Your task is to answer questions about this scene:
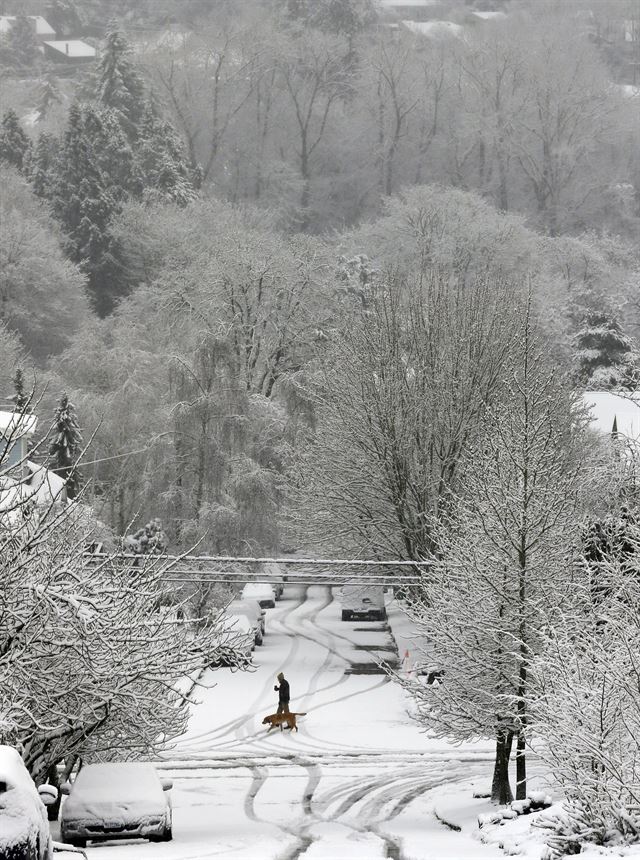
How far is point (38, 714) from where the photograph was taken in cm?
1428

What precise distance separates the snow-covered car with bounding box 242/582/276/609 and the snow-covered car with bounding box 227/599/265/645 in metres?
1.11

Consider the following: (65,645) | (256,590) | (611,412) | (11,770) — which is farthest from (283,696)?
(611,412)

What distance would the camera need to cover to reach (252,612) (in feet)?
133

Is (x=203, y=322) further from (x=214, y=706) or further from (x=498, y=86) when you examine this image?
(x=498, y=86)

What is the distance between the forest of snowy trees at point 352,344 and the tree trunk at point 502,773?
0.06 meters

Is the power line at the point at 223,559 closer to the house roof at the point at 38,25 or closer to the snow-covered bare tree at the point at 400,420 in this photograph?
the snow-covered bare tree at the point at 400,420

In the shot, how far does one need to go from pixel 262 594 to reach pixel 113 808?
2827 cm

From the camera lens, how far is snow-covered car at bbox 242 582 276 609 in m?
43.7

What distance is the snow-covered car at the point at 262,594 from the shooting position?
143 feet

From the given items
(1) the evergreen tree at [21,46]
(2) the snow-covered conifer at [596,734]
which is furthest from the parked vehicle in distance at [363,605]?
(1) the evergreen tree at [21,46]

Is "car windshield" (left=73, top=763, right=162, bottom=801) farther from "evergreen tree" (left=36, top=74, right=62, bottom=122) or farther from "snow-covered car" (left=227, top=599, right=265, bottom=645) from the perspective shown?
"evergreen tree" (left=36, top=74, right=62, bottom=122)

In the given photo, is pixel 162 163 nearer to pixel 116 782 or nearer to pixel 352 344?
pixel 352 344

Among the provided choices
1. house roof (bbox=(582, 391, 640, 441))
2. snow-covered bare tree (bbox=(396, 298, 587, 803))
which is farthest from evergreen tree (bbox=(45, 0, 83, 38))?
snow-covered bare tree (bbox=(396, 298, 587, 803))

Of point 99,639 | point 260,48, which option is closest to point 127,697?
point 99,639
